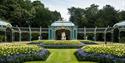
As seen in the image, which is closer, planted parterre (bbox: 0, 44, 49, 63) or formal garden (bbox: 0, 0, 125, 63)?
planted parterre (bbox: 0, 44, 49, 63)

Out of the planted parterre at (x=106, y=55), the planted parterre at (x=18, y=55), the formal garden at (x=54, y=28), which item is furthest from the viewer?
the formal garden at (x=54, y=28)

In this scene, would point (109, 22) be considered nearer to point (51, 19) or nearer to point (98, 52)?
point (51, 19)

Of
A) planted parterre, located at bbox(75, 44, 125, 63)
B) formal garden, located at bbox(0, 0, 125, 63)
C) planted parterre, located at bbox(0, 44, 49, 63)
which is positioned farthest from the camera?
formal garden, located at bbox(0, 0, 125, 63)

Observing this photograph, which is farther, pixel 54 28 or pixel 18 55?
pixel 54 28

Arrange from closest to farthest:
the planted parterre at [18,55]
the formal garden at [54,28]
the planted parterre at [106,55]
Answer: the planted parterre at [106,55] < the planted parterre at [18,55] < the formal garden at [54,28]

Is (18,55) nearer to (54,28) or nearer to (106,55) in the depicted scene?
(106,55)

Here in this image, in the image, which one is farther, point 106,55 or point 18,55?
point 18,55

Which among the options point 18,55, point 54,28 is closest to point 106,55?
point 18,55

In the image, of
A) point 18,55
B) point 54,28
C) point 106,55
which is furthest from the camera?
point 54,28

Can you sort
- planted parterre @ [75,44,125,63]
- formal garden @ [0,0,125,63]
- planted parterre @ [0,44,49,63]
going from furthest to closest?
formal garden @ [0,0,125,63]
planted parterre @ [0,44,49,63]
planted parterre @ [75,44,125,63]

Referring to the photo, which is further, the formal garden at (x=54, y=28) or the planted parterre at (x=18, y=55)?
the formal garden at (x=54, y=28)

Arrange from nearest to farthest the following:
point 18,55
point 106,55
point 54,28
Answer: point 106,55 → point 18,55 → point 54,28

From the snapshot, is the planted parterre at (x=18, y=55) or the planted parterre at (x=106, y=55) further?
the planted parterre at (x=18, y=55)

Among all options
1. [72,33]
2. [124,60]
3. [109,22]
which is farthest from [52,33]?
[124,60]
